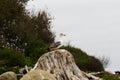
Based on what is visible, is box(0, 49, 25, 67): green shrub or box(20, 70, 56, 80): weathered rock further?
box(0, 49, 25, 67): green shrub

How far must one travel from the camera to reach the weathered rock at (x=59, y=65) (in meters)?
21.1

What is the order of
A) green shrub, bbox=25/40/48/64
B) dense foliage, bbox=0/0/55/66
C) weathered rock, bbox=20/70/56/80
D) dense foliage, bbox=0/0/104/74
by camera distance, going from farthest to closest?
dense foliage, bbox=0/0/55/66 < dense foliage, bbox=0/0/104/74 < green shrub, bbox=25/40/48/64 < weathered rock, bbox=20/70/56/80

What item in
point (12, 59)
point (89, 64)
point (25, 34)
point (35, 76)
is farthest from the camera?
point (25, 34)

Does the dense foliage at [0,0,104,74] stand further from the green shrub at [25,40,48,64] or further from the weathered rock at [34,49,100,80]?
the weathered rock at [34,49,100,80]

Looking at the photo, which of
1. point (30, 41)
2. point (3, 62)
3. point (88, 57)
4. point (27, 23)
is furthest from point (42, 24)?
point (3, 62)

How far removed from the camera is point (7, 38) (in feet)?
154

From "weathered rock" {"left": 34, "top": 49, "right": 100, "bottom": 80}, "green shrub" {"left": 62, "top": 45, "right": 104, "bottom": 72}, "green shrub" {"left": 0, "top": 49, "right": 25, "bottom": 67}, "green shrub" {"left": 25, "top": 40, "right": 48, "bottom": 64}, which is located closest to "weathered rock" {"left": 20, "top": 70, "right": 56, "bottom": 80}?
"weathered rock" {"left": 34, "top": 49, "right": 100, "bottom": 80}

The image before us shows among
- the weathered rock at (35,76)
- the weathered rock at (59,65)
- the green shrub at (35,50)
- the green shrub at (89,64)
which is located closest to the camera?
the weathered rock at (35,76)

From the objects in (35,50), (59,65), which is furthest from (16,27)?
(59,65)

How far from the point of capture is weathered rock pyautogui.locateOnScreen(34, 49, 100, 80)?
69.1 ft

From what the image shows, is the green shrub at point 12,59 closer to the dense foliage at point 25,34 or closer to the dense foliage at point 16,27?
the dense foliage at point 25,34

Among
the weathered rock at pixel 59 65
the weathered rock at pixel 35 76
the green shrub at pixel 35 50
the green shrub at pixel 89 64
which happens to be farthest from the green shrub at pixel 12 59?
the weathered rock at pixel 35 76

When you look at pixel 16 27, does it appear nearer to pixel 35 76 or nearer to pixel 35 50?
Answer: pixel 35 50

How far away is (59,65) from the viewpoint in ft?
71.2
